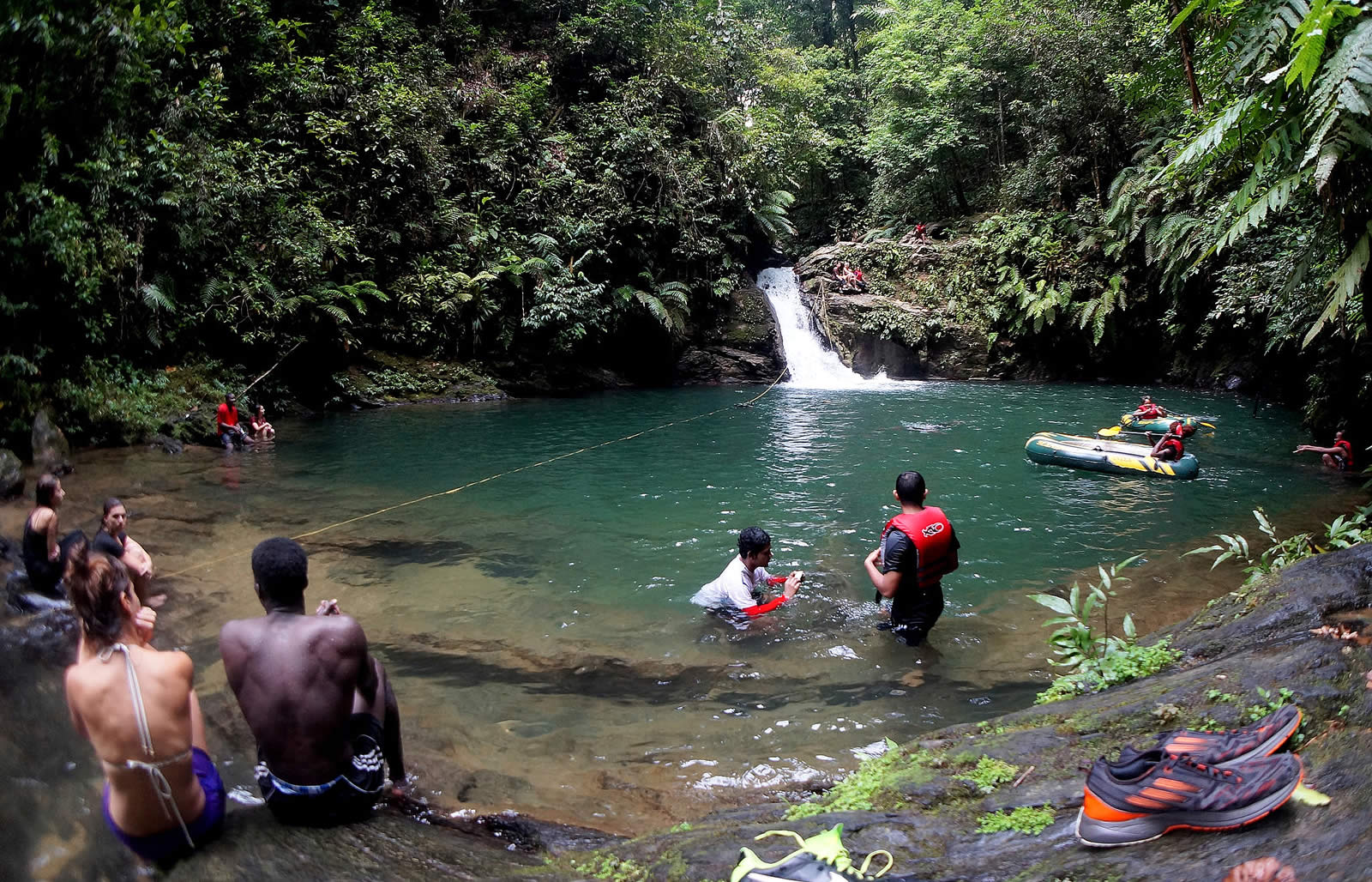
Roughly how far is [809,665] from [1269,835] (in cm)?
380

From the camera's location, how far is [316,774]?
3166mm

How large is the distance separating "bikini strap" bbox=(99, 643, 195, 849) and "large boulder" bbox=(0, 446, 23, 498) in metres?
8.71

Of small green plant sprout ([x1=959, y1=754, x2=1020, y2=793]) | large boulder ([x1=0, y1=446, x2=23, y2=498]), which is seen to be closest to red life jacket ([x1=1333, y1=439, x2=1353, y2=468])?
small green plant sprout ([x1=959, y1=754, x2=1020, y2=793])

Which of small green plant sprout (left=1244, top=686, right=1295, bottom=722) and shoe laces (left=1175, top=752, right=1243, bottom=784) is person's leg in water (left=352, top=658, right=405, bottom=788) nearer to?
shoe laces (left=1175, top=752, right=1243, bottom=784)

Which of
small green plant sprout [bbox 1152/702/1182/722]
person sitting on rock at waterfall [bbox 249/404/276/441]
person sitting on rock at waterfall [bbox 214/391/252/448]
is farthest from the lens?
person sitting on rock at waterfall [bbox 249/404/276/441]

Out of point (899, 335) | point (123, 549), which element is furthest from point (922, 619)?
point (899, 335)

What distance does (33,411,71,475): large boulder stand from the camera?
11.0 metres

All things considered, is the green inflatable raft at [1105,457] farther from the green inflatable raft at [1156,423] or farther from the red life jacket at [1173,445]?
the green inflatable raft at [1156,423]

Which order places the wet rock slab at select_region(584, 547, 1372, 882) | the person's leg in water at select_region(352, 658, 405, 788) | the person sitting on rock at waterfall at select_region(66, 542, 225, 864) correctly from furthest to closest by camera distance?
the person's leg in water at select_region(352, 658, 405, 788)
the person sitting on rock at waterfall at select_region(66, 542, 225, 864)
the wet rock slab at select_region(584, 547, 1372, 882)

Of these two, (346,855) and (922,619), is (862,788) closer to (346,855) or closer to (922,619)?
(346,855)

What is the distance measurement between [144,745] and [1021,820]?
325cm

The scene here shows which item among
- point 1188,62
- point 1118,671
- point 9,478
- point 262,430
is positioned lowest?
point 262,430

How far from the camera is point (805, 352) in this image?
25922 mm

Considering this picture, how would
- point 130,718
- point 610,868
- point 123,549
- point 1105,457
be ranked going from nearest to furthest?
point 130,718 → point 610,868 → point 123,549 → point 1105,457
